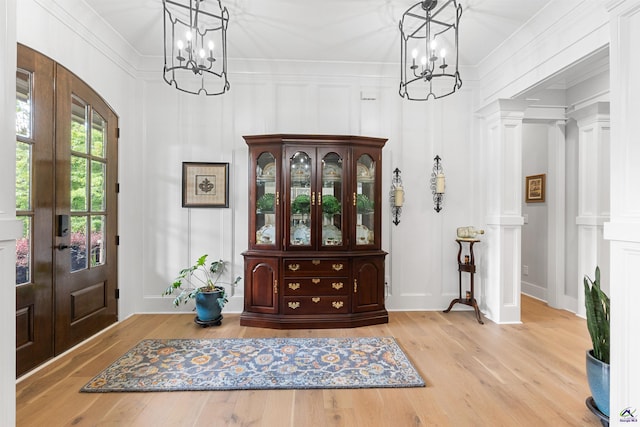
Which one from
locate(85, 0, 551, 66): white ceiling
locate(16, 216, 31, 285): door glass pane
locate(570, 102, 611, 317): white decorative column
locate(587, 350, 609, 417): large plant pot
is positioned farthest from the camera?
Result: locate(570, 102, 611, 317): white decorative column

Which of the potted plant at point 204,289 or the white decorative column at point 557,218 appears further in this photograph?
the white decorative column at point 557,218

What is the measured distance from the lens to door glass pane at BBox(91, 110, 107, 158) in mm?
3229

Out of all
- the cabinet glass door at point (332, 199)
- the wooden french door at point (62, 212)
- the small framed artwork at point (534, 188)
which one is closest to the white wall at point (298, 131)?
the wooden french door at point (62, 212)

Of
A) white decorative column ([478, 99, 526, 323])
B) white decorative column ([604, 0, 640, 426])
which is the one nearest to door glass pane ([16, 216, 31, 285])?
white decorative column ([604, 0, 640, 426])

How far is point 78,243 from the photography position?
3.03 m

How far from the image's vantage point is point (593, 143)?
3916 millimetres

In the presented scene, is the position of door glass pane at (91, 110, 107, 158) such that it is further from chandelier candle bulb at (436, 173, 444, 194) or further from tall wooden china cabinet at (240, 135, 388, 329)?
chandelier candle bulb at (436, 173, 444, 194)

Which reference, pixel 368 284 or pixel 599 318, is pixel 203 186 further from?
pixel 599 318

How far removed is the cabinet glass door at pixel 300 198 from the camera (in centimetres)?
358

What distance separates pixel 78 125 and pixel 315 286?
105 inches

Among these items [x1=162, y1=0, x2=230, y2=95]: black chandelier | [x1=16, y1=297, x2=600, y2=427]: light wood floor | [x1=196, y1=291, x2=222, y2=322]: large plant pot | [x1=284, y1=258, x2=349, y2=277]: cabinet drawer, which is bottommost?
[x1=16, y1=297, x2=600, y2=427]: light wood floor

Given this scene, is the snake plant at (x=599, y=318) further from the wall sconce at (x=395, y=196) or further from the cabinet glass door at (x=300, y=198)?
the cabinet glass door at (x=300, y=198)

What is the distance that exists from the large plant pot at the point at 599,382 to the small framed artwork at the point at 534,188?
332 centimetres

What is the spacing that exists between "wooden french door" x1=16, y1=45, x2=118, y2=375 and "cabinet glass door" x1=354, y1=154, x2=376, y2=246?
8.45 feet
